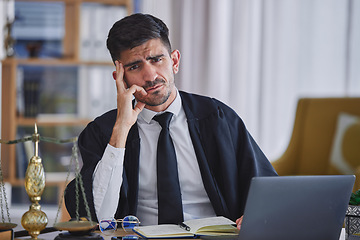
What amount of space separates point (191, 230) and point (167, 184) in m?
0.38

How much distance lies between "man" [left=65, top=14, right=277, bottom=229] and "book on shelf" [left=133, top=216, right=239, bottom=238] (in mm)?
289

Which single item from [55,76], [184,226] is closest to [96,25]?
[55,76]

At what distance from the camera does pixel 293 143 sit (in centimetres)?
371

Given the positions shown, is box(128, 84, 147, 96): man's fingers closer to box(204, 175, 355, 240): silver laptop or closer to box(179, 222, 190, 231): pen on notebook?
box(179, 222, 190, 231): pen on notebook

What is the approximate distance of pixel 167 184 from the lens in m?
1.86

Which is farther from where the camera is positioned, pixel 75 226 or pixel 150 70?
pixel 150 70

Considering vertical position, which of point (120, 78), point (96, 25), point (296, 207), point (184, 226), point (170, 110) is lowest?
point (184, 226)

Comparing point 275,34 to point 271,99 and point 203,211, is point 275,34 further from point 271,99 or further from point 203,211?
point 203,211

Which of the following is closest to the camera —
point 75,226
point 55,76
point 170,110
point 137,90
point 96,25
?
point 75,226

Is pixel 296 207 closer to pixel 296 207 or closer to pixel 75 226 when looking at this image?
pixel 296 207

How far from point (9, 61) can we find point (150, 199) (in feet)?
8.01

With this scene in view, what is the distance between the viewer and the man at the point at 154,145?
1868 millimetres


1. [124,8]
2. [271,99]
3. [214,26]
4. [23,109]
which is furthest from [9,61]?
[271,99]

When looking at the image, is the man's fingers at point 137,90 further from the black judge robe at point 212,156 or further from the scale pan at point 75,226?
the scale pan at point 75,226
